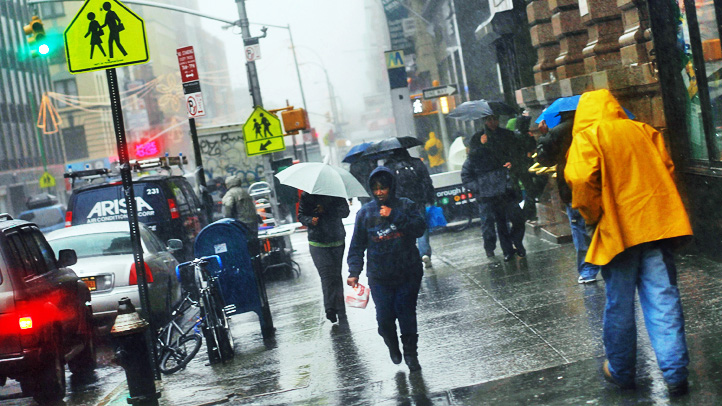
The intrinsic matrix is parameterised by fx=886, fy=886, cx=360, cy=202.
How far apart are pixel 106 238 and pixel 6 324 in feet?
12.7

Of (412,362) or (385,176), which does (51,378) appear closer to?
(412,362)

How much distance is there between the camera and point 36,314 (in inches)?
308

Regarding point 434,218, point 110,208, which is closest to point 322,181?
point 434,218

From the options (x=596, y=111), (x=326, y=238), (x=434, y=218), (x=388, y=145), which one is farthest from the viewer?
(x=388, y=145)

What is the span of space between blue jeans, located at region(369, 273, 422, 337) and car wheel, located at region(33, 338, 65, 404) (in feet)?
9.85

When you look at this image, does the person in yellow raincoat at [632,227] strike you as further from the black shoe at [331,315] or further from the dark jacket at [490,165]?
the dark jacket at [490,165]

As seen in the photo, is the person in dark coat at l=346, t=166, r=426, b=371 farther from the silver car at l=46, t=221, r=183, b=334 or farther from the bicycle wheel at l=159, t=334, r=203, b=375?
the silver car at l=46, t=221, r=183, b=334

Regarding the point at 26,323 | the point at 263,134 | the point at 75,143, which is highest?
the point at 75,143

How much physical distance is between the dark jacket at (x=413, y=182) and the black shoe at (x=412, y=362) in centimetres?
533

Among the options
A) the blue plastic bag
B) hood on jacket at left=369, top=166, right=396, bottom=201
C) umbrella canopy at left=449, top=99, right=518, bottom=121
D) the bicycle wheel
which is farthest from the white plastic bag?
umbrella canopy at left=449, top=99, right=518, bottom=121

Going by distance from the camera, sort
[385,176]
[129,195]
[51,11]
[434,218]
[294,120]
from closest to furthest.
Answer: [385,176] < [129,195] < [434,218] < [294,120] < [51,11]

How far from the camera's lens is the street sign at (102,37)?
7902mm

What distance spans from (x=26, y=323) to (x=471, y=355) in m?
3.86

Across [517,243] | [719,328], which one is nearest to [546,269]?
[517,243]
